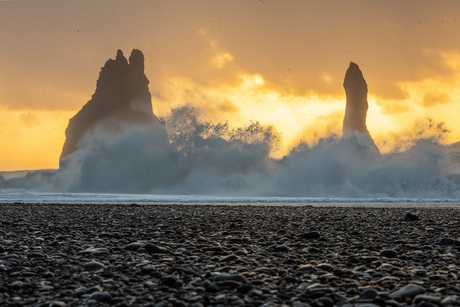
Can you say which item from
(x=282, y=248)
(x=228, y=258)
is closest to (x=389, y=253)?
(x=282, y=248)

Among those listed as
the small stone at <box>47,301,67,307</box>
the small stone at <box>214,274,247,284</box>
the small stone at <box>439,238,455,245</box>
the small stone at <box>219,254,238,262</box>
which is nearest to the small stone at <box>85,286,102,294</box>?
the small stone at <box>47,301,67,307</box>

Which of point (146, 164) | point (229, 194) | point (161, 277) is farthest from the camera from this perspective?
point (146, 164)

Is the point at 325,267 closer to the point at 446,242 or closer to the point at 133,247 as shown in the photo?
the point at 133,247

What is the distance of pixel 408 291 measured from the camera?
369 centimetres

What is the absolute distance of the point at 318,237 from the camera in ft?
24.8

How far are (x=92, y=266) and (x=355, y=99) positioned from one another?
120m

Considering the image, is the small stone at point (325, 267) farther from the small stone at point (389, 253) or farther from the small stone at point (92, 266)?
the small stone at point (92, 266)

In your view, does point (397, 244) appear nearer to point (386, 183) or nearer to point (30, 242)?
point (30, 242)

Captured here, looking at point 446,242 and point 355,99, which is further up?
point 355,99

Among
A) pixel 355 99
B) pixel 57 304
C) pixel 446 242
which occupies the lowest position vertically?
pixel 57 304

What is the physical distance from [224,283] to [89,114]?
→ 110251 mm

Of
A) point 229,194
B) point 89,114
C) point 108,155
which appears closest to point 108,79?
point 89,114

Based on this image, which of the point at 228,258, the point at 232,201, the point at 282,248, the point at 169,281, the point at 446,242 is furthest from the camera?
the point at 232,201

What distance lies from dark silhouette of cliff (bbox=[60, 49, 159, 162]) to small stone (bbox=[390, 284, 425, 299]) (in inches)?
4141
